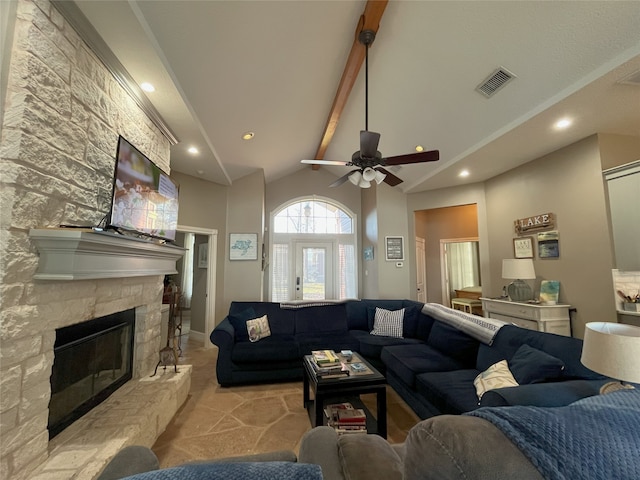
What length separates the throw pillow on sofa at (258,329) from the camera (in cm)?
346

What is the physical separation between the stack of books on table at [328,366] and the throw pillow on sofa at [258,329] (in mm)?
1121

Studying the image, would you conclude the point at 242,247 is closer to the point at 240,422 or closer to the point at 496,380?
the point at 240,422

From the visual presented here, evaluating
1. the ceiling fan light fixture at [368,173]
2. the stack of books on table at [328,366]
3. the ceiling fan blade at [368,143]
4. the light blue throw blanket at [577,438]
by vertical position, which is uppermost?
the ceiling fan blade at [368,143]

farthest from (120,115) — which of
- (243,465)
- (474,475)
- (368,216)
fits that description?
(368,216)

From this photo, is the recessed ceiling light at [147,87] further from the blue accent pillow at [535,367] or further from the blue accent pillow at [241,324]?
the blue accent pillow at [535,367]

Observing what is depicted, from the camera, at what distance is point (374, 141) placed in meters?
2.52

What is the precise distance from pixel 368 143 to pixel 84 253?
2.25 metres

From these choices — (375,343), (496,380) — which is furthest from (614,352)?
(375,343)

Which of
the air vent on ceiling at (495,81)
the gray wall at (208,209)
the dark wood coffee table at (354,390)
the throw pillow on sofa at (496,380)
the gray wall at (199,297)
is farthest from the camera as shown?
the gray wall at (199,297)

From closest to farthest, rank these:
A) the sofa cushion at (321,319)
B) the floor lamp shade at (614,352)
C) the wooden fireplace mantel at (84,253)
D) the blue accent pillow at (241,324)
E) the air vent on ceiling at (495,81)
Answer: the floor lamp shade at (614,352) < the wooden fireplace mantel at (84,253) < the air vent on ceiling at (495,81) < the blue accent pillow at (241,324) < the sofa cushion at (321,319)

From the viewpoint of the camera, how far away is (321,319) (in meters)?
3.97

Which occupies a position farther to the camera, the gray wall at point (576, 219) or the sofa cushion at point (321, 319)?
the sofa cushion at point (321, 319)

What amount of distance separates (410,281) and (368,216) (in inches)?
65.7

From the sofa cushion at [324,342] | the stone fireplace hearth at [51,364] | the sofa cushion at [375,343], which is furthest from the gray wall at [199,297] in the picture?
the sofa cushion at [375,343]
